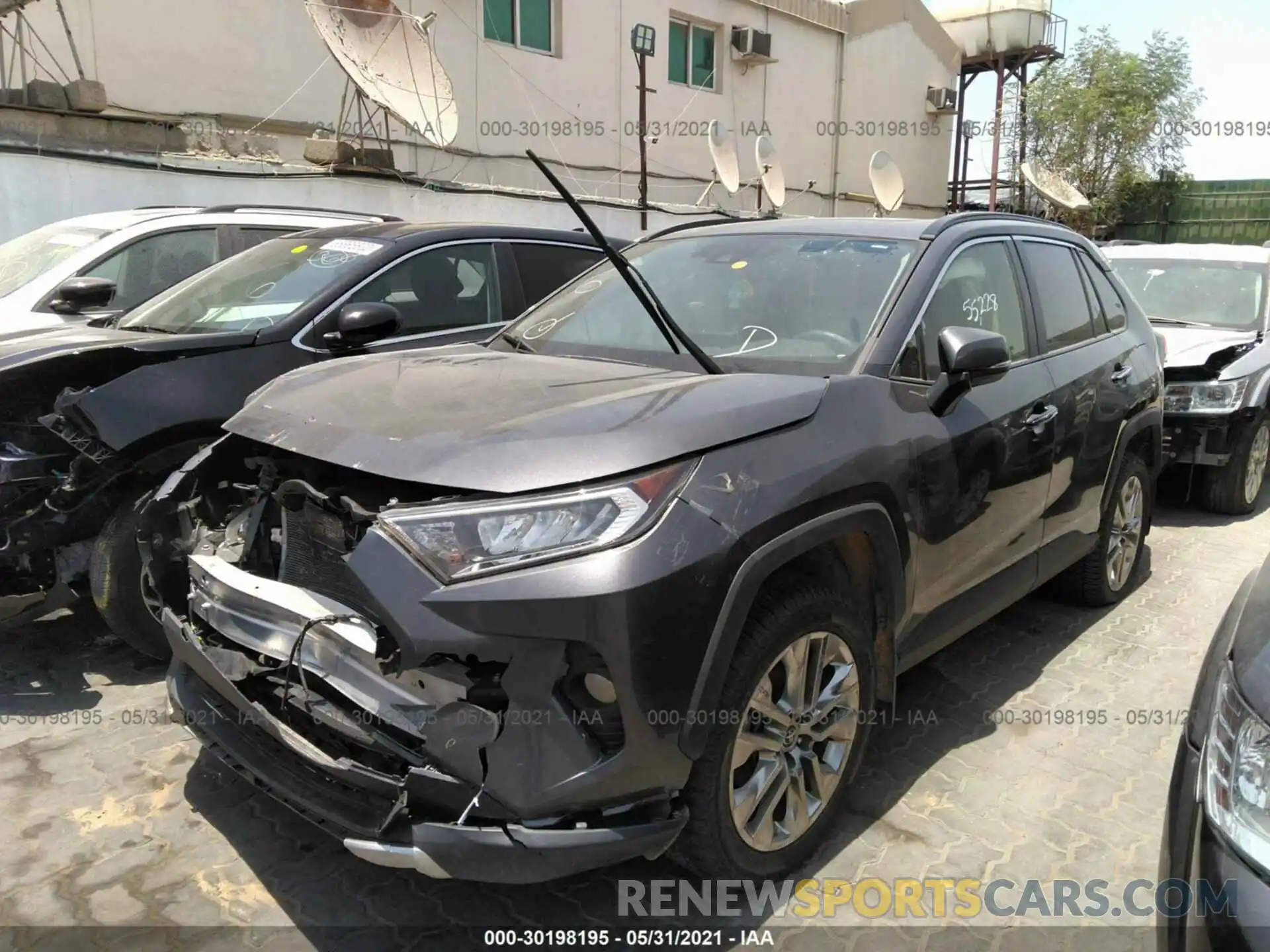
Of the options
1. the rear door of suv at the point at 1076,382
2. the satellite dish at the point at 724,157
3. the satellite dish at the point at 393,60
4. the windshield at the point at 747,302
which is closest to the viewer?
the windshield at the point at 747,302

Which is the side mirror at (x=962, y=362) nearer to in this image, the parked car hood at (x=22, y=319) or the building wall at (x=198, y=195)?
the parked car hood at (x=22, y=319)

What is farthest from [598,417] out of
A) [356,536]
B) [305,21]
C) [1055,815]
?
[305,21]

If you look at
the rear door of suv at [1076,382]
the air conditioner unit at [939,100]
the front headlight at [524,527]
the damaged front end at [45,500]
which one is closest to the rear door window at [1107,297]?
the rear door of suv at [1076,382]

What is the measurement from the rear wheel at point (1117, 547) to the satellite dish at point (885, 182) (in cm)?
1421

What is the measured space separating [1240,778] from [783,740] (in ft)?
3.67

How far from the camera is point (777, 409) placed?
Result: 8.37 ft

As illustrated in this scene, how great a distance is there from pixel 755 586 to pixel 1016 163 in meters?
27.7

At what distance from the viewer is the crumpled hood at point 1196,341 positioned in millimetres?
6410

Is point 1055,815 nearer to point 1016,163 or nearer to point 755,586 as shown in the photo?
point 755,586

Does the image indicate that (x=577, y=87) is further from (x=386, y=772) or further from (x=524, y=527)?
(x=386, y=772)

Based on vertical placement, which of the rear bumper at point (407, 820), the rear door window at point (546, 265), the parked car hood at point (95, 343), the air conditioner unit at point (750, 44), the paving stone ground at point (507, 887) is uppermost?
the air conditioner unit at point (750, 44)

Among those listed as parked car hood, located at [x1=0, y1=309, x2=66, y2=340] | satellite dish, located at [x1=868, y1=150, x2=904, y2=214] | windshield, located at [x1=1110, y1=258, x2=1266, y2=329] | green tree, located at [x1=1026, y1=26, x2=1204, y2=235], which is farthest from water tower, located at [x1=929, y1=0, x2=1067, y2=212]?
parked car hood, located at [x1=0, y1=309, x2=66, y2=340]

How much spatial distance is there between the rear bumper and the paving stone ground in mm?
473

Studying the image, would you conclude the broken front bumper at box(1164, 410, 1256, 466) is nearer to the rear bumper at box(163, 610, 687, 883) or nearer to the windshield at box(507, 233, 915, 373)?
the windshield at box(507, 233, 915, 373)
